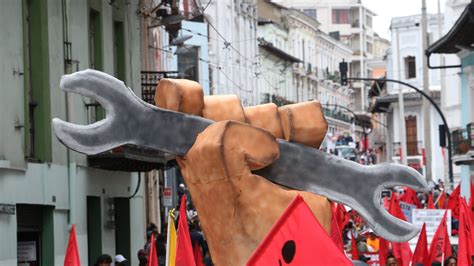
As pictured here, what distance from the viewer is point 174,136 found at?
14.8 metres

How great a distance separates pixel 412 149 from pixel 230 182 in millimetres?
78348

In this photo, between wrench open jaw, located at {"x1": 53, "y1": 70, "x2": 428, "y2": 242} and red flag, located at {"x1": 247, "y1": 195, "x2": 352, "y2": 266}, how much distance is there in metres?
3.34

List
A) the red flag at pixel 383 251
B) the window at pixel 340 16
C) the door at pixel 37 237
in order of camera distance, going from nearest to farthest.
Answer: the red flag at pixel 383 251, the door at pixel 37 237, the window at pixel 340 16

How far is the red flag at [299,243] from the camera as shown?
37.5ft

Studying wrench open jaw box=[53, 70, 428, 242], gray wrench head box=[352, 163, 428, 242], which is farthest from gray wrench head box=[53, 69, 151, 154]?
gray wrench head box=[352, 163, 428, 242]

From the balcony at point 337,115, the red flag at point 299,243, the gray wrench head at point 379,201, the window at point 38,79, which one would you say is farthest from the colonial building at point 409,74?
the red flag at point 299,243

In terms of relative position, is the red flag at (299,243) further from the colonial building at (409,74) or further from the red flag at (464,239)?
the colonial building at (409,74)

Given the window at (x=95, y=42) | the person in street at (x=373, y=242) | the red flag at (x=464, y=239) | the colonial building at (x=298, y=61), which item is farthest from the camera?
the colonial building at (x=298, y=61)

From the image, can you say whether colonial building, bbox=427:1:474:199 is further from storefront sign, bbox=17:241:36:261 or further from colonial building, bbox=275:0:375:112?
colonial building, bbox=275:0:375:112

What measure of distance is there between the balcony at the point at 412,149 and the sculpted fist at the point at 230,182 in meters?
76.6

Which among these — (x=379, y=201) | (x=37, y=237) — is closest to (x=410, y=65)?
(x=37, y=237)

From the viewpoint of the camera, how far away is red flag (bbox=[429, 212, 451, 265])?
22.4m

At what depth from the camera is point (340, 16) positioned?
147m

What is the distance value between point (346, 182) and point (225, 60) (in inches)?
2083
